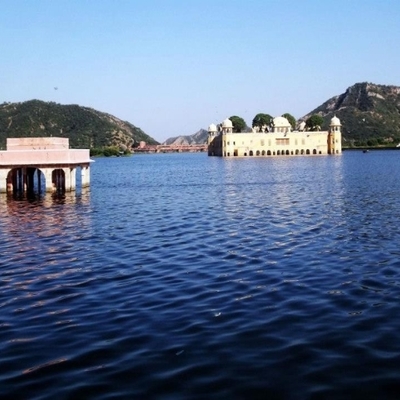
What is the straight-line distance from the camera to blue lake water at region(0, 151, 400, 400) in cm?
691

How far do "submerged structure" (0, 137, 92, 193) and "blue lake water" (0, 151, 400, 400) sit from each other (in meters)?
16.4

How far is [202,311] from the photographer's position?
9.70 m

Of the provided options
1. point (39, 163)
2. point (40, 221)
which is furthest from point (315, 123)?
point (40, 221)

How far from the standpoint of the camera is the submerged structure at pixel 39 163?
3588 cm

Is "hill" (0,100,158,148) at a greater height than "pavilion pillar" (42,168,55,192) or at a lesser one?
greater

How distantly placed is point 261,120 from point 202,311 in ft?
492

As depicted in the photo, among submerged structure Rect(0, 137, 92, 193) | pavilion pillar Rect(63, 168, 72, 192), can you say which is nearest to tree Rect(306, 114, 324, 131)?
submerged structure Rect(0, 137, 92, 193)

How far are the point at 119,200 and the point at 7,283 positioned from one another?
71.4ft

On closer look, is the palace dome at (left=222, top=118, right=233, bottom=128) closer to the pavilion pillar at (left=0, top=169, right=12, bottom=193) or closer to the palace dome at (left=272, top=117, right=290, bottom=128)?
the palace dome at (left=272, top=117, right=290, bottom=128)

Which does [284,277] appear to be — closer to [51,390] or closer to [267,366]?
[267,366]

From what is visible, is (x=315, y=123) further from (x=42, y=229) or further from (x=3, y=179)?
(x=42, y=229)

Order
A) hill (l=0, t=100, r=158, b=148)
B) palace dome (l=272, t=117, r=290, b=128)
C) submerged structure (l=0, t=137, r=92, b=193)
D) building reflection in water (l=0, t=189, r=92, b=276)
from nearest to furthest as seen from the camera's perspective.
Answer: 1. building reflection in water (l=0, t=189, r=92, b=276)
2. submerged structure (l=0, t=137, r=92, b=193)
3. palace dome (l=272, t=117, r=290, b=128)
4. hill (l=0, t=100, r=158, b=148)

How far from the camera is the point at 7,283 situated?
12.1m

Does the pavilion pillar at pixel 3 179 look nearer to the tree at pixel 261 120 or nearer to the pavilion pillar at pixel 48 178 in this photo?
the pavilion pillar at pixel 48 178
